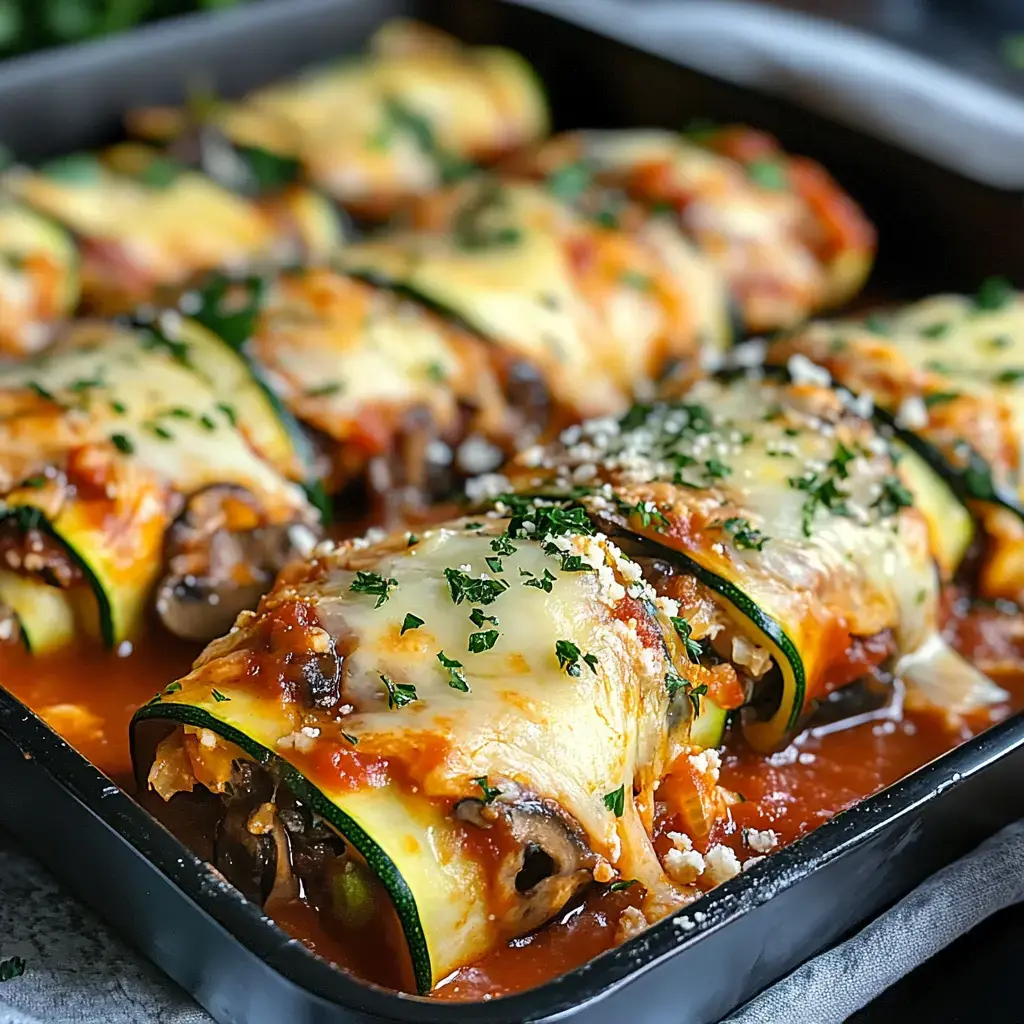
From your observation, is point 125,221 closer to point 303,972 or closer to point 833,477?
point 833,477

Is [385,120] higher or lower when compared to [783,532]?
lower

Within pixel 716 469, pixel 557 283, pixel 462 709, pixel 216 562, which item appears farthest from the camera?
pixel 557 283

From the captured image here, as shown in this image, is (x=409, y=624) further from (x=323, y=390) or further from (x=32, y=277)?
(x=32, y=277)

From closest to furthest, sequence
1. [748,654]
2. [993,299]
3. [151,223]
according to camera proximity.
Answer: [748,654] < [993,299] < [151,223]

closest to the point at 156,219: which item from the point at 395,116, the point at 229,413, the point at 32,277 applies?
the point at 32,277

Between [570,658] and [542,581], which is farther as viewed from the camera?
[542,581]

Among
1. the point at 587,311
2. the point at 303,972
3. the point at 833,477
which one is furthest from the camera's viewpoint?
the point at 587,311

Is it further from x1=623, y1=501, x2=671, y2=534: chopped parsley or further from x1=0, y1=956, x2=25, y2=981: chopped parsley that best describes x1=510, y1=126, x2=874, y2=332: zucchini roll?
x1=0, y1=956, x2=25, y2=981: chopped parsley

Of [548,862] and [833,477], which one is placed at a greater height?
[833,477]

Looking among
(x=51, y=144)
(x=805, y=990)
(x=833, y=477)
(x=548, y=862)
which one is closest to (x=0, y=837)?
(x=548, y=862)
